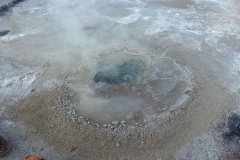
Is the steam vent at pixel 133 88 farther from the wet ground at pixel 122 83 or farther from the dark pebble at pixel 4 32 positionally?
the dark pebble at pixel 4 32

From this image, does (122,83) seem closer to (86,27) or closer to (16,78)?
(16,78)

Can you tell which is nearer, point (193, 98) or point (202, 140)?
point (202, 140)

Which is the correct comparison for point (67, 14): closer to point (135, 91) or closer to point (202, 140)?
point (135, 91)

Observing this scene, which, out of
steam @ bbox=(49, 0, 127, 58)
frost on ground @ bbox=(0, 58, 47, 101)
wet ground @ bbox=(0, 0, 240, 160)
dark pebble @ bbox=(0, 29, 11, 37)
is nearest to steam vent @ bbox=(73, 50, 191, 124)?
wet ground @ bbox=(0, 0, 240, 160)

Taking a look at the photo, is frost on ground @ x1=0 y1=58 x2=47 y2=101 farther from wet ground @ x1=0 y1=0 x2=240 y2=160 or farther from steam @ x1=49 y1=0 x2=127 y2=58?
steam @ x1=49 y1=0 x2=127 y2=58

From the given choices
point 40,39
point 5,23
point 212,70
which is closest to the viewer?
point 212,70

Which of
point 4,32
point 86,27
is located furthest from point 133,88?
point 4,32

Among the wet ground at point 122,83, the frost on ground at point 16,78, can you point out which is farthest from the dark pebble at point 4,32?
the frost on ground at point 16,78

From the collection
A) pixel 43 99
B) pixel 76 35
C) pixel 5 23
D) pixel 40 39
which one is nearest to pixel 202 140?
pixel 43 99
